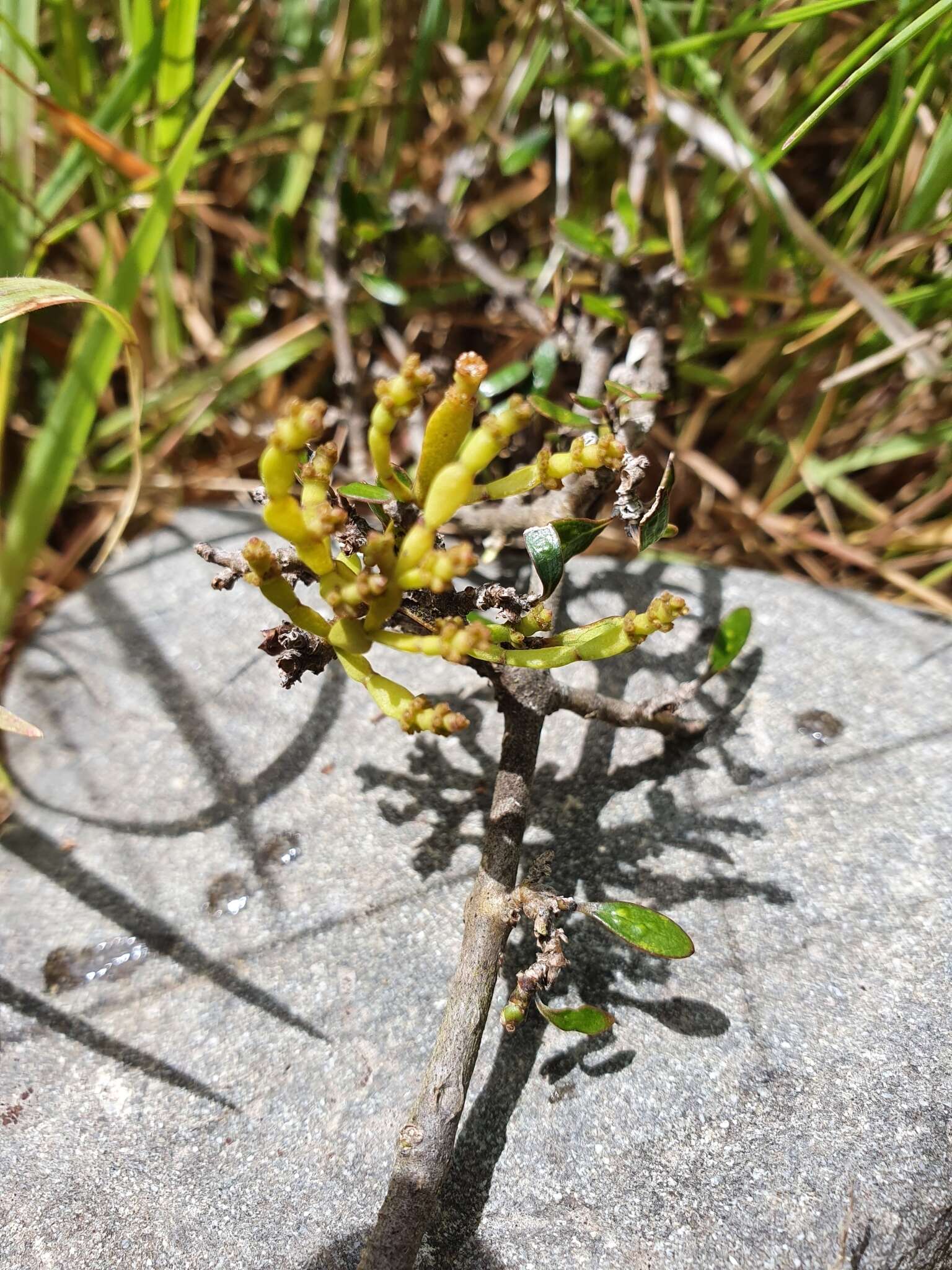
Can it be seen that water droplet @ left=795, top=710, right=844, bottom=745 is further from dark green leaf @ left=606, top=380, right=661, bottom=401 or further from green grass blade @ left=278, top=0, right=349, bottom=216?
green grass blade @ left=278, top=0, right=349, bottom=216

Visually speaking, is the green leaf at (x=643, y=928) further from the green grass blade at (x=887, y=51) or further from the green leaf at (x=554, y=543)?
the green grass blade at (x=887, y=51)

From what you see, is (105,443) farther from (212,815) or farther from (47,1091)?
(47,1091)

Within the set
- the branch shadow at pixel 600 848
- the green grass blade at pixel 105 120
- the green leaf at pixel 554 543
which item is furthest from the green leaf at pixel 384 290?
the green leaf at pixel 554 543

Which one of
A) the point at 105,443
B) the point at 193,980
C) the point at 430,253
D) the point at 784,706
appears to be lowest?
the point at 193,980

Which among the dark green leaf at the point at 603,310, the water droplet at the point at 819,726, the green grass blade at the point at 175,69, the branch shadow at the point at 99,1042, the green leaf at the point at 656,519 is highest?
the green grass blade at the point at 175,69

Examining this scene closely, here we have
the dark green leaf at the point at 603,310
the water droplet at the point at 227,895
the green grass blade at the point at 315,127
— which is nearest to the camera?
the water droplet at the point at 227,895

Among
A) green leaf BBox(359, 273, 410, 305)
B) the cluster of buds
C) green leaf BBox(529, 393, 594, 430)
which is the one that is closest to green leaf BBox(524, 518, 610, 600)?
the cluster of buds

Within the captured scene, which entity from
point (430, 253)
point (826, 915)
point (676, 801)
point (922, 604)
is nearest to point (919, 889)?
point (826, 915)
